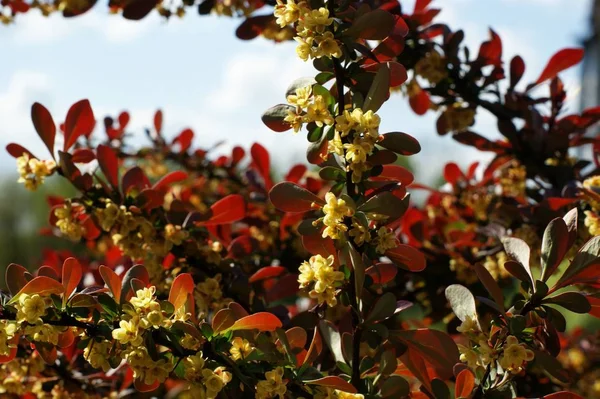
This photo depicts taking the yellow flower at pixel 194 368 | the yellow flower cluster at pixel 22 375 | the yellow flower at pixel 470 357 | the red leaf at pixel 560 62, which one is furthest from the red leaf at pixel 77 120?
the red leaf at pixel 560 62

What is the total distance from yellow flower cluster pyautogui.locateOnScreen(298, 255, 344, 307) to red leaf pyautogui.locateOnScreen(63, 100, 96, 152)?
24.6 inches

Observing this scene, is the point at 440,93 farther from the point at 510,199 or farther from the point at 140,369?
the point at 140,369

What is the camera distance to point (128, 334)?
2.96 ft

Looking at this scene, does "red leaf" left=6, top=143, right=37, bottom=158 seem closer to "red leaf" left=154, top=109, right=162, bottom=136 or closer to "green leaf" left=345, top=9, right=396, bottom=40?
"green leaf" left=345, top=9, right=396, bottom=40

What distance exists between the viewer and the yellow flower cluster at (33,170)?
137 centimetres

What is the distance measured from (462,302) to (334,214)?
0.25m

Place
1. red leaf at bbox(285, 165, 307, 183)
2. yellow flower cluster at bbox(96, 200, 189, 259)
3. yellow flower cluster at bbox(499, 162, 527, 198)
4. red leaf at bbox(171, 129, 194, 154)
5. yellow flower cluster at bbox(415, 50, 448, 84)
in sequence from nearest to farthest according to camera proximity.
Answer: yellow flower cluster at bbox(96, 200, 189, 259) < yellow flower cluster at bbox(415, 50, 448, 84) < yellow flower cluster at bbox(499, 162, 527, 198) < red leaf at bbox(285, 165, 307, 183) < red leaf at bbox(171, 129, 194, 154)

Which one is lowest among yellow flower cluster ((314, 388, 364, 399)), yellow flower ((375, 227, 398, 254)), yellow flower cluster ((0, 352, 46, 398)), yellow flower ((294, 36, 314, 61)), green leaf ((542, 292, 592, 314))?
yellow flower cluster ((0, 352, 46, 398))

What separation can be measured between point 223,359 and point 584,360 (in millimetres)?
1892

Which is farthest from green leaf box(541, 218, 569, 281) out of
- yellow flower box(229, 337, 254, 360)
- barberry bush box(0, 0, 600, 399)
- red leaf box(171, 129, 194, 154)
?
red leaf box(171, 129, 194, 154)

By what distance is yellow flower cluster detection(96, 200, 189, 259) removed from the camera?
132cm

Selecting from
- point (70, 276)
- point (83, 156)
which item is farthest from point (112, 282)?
point (83, 156)

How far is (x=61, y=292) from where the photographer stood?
1011 mm

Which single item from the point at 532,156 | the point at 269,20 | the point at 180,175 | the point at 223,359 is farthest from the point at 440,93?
the point at 223,359
